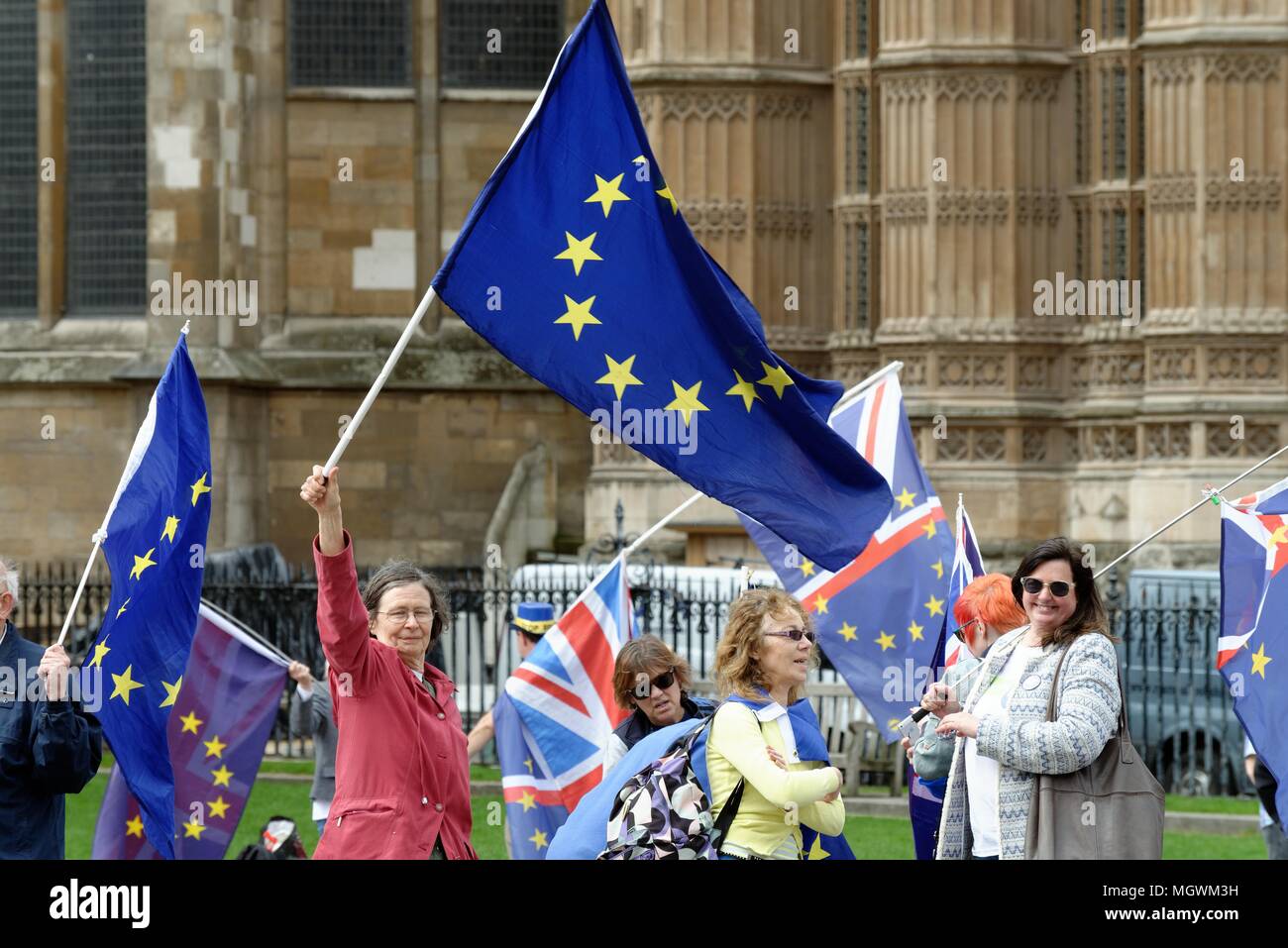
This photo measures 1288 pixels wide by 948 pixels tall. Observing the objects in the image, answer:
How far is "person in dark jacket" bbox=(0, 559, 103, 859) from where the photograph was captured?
20.9 ft

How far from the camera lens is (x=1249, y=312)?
1867 cm

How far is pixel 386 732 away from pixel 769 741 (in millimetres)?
993

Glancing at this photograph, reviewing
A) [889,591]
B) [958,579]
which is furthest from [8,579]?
[889,591]

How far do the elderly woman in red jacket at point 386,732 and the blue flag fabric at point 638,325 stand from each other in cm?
99

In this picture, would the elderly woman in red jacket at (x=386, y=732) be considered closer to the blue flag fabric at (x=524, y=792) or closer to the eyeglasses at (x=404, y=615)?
the eyeglasses at (x=404, y=615)

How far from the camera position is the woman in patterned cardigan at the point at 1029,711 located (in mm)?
5922

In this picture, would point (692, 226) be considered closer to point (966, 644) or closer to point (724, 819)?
point (966, 644)

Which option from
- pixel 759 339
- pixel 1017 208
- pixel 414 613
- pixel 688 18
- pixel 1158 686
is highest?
pixel 688 18

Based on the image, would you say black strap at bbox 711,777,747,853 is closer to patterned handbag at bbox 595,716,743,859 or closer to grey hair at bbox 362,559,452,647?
patterned handbag at bbox 595,716,743,859

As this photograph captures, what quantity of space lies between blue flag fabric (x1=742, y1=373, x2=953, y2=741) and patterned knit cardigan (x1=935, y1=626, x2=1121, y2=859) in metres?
3.47
